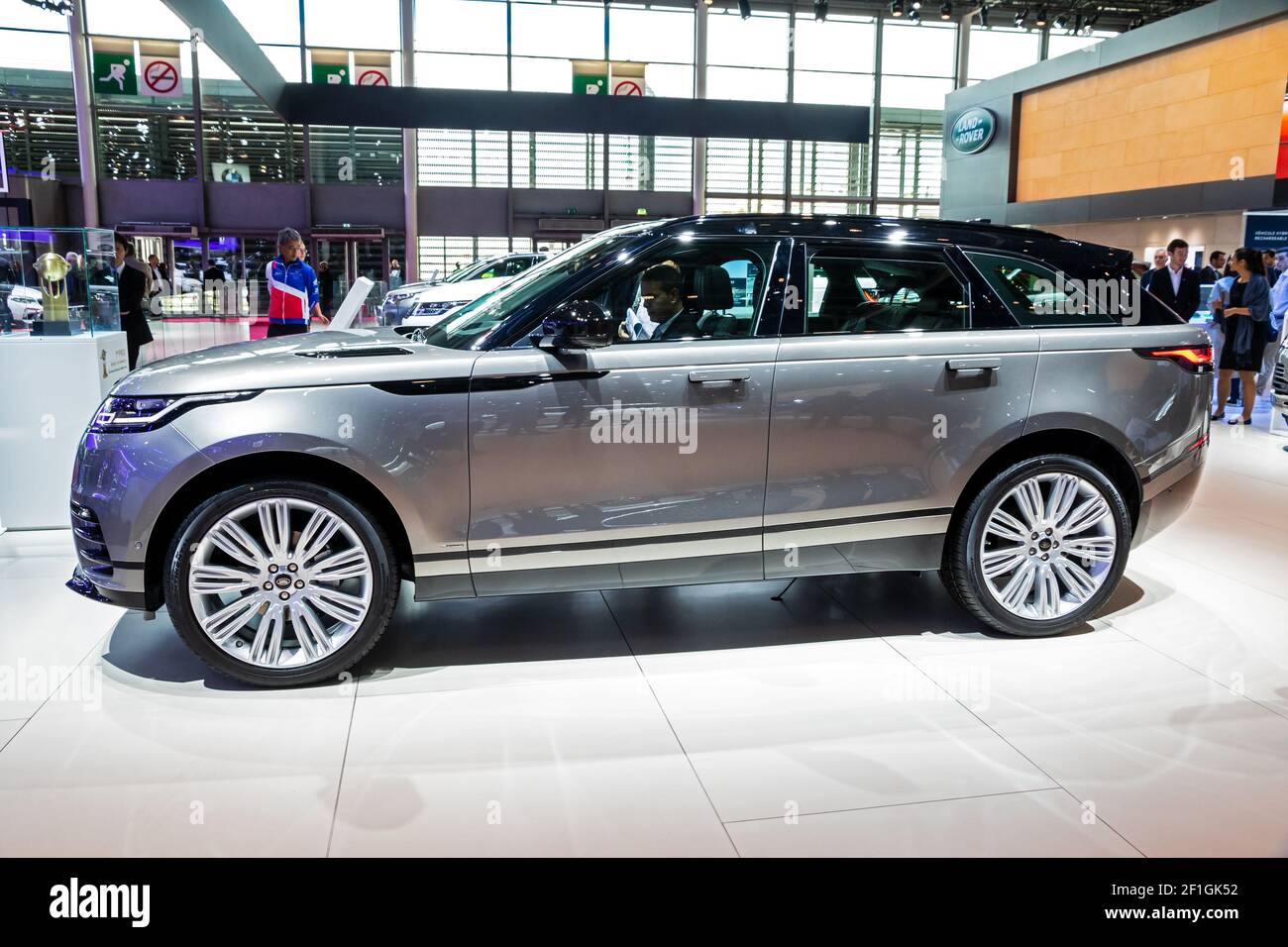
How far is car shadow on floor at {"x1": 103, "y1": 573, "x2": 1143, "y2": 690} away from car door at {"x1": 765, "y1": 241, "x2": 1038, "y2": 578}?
16.7 inches

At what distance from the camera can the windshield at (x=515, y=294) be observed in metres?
3.47

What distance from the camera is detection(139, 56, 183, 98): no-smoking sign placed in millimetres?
19062

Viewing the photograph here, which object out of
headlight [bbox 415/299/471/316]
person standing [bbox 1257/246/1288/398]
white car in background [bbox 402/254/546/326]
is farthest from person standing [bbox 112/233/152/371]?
person standing [bbox 1257/246/1288/398]

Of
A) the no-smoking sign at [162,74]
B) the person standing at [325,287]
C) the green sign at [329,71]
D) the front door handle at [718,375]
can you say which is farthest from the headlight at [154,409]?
the green sign at [329,71]

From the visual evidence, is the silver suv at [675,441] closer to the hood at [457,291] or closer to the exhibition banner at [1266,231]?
the hood at [457,291]

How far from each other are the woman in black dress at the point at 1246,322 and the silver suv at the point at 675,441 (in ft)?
21.2

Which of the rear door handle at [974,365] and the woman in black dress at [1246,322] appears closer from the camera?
the rear door handle at [974,365]

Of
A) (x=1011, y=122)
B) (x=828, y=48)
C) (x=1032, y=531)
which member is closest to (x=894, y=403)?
(x=1032, y=531)

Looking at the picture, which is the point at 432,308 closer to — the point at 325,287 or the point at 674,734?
the point at 325,287

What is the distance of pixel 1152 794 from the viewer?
2.67 m

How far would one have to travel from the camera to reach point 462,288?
13.0 meters

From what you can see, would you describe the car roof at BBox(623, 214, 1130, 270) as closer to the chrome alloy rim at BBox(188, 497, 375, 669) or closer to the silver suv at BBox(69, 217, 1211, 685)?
the silver suv at BBox(69, 217, 1211, 685)

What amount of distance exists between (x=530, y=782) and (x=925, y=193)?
26959mm

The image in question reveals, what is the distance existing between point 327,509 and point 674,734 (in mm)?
1333
